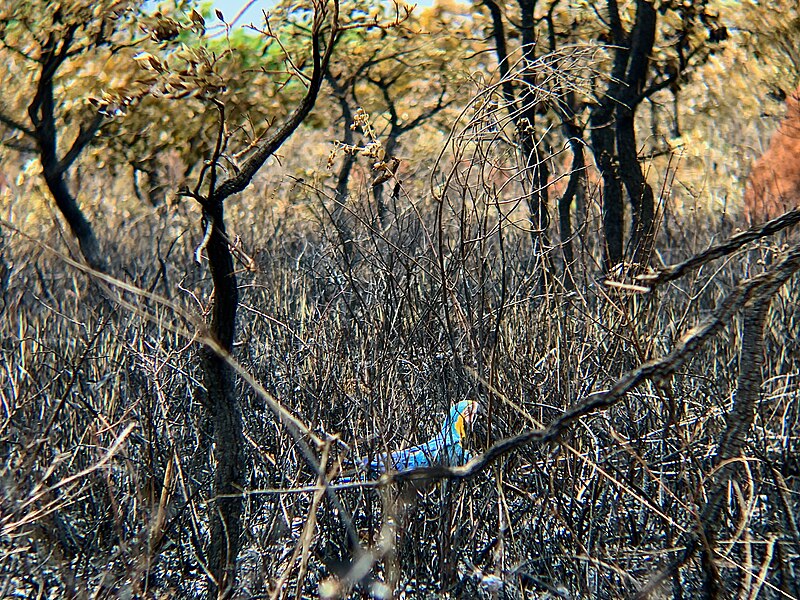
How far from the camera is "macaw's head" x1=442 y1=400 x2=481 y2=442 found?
2830mm

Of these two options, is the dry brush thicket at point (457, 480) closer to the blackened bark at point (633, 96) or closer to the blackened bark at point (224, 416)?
the blackened bark at point (224, 416)

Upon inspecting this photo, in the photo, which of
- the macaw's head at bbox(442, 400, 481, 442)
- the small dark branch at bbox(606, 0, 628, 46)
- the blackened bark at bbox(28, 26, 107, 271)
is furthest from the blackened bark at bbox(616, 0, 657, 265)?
the blackened bark at bbox(28, 26, 107, 271)

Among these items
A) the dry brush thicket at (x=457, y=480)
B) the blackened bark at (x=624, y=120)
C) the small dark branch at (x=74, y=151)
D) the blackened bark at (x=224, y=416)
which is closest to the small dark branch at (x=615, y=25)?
the blackened bark at (x=624, y=120)

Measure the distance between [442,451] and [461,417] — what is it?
131mm

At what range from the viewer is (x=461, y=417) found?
9.92ft

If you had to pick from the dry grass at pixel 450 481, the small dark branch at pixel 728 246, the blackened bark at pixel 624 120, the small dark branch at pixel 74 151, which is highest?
the small dark branch at pixel 74 151

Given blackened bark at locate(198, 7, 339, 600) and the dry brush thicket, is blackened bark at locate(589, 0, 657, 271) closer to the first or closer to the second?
the dry brush thicket

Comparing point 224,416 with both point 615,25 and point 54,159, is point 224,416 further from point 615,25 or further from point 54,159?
point 54,159

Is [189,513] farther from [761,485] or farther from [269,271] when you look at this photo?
[269,271]

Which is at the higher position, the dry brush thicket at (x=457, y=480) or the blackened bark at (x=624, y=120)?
the blackened bark at (x=624, y=120)

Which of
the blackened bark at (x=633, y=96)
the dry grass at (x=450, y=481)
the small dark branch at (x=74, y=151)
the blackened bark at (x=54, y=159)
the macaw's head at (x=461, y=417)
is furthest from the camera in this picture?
the small dark branch at (x=74, y=151)

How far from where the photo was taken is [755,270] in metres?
5.04

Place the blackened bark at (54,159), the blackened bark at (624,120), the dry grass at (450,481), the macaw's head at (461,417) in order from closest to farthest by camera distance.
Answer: the dry grass at (450,481) < the macaw's head at (461,417) < the blackened bark at (624,120) < the blackened bark at (54,159)

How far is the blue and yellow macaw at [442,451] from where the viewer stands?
2.83m
